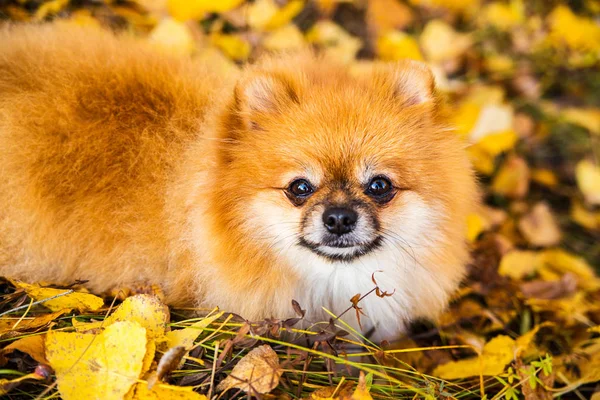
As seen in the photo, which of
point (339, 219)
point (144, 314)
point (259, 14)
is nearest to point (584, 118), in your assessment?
point (259, 14)

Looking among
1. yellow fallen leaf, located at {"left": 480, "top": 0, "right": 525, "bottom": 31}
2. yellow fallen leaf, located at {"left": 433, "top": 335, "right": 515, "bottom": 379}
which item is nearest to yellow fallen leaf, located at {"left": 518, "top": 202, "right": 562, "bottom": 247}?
yellow fallen leaf, located at {"left": 433, "top": 335, "right": 515, "bottom": 379}

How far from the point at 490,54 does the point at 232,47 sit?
77.2 inches

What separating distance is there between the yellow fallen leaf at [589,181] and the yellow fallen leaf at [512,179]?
1.09 feet

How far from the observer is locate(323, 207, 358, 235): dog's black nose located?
190 centimetres

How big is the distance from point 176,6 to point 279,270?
1.87m

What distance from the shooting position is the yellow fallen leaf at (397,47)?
145 inches

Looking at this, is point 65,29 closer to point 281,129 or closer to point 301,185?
point 281,129

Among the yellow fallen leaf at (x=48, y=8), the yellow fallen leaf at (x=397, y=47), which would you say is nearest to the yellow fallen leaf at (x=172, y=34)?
the yellow fallen leaf at (x=48, y=8)

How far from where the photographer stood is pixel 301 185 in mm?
2023

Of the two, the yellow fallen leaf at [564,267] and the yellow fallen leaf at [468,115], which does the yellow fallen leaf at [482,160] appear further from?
the yellow fallen leaf at [564,267]

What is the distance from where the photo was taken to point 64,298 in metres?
2.07

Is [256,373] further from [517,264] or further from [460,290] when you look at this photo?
[517,264]

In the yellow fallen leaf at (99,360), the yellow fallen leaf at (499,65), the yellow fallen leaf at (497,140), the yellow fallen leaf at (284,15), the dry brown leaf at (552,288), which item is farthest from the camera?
the yellow fallen leaf at (499,65)

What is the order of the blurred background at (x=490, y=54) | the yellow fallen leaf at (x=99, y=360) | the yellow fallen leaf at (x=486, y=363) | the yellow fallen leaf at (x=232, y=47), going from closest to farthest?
1. the yellow fallen leaf at (x=99, y=360)
2. the yellow fallen leaf at (x=486, y=363)
3. the blurred background at (x=490, y=54)
4. the yellow fallen leaf at (x=232, y=47)
